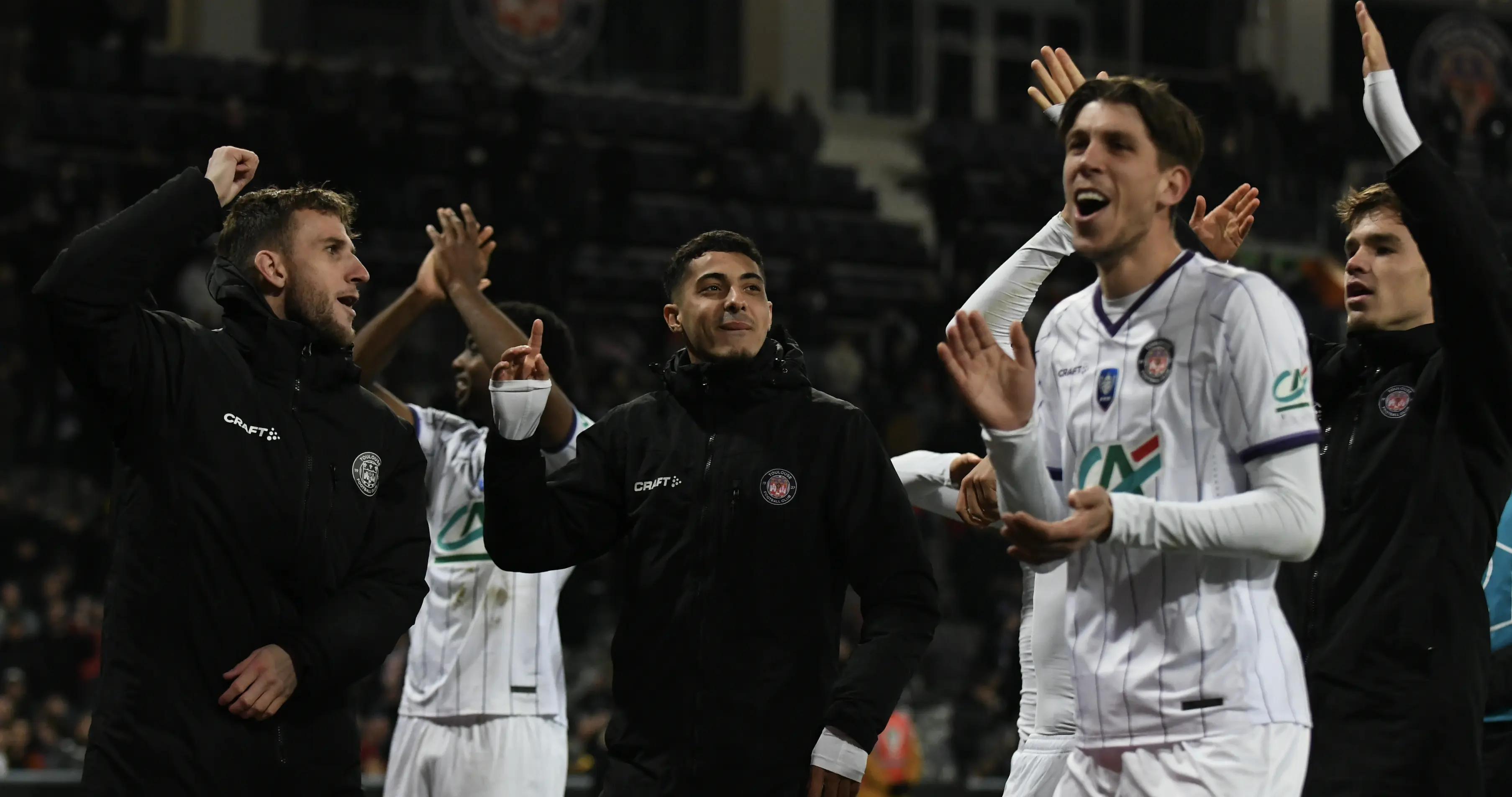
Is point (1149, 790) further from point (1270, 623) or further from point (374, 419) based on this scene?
point (374, 419)

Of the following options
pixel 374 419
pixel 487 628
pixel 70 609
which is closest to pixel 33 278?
pixel 70 609

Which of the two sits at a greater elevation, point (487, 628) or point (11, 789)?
point (487, 628)

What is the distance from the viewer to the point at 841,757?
4.26 m

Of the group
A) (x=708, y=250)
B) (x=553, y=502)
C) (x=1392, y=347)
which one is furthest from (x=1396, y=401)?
(x=553, y=502)

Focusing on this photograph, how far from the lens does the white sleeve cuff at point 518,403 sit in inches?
173

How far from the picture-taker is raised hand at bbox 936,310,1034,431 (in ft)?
11.7

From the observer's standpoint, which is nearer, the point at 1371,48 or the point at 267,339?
the point at 1371,48

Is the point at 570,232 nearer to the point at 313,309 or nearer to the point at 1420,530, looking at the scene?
the point at 313,309

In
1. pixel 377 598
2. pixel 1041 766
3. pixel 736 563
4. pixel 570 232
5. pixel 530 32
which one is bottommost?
pixel 1041 766

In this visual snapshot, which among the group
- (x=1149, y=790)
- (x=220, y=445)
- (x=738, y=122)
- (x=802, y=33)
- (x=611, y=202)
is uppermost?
(x=802, y=33)

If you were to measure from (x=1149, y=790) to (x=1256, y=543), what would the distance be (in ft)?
1.98

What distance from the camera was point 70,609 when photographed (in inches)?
507

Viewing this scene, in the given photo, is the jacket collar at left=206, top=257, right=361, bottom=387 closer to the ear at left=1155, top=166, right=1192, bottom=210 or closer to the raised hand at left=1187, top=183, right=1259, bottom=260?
the ear at left=1155, top=166, right=1192, bottom=210

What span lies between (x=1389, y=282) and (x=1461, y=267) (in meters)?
0.52
